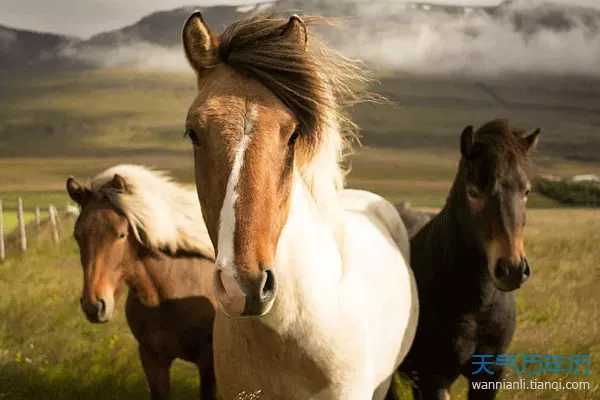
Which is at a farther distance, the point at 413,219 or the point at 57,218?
the point at 57,218

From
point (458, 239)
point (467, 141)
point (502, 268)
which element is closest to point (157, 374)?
point (458, 239)

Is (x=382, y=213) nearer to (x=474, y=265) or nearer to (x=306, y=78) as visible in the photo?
(x=474, y=265)

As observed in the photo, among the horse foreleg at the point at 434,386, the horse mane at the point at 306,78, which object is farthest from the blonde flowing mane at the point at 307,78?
the horse foreleg at the point at 434,386

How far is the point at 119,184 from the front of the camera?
3039 mm

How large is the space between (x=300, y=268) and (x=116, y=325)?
3.20m

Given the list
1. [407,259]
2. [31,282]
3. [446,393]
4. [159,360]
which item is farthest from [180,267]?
[31,282]

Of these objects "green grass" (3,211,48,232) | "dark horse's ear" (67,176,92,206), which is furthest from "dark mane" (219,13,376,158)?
"green grass" (3,211,48,232)

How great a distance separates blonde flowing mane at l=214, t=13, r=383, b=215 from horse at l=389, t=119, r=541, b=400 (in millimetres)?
827

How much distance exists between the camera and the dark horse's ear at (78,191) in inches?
120

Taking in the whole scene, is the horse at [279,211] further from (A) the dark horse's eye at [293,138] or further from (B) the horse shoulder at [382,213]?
(B) the horse shoulder at [382,213]

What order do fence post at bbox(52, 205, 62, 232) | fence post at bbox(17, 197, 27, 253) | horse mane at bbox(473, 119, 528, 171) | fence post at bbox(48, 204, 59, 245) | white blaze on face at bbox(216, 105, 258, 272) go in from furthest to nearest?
fence post at bbox(52, 205, 62, 232) → fence post at bbox(48, 204, 59, 245) → fence post at bbox(17, 197, 27, 253) → horse mane at bbox(473, 119, 528, 171) → white blaze on face at bbox(216, 105, 258, 272)

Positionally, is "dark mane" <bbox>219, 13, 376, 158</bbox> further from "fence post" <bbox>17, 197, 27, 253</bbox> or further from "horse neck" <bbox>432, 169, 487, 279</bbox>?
"fence post" <bbox>17, 197, 27, 253</bbox>

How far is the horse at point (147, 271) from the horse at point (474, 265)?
1.07 m

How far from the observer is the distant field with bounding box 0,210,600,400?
12.5 feet
